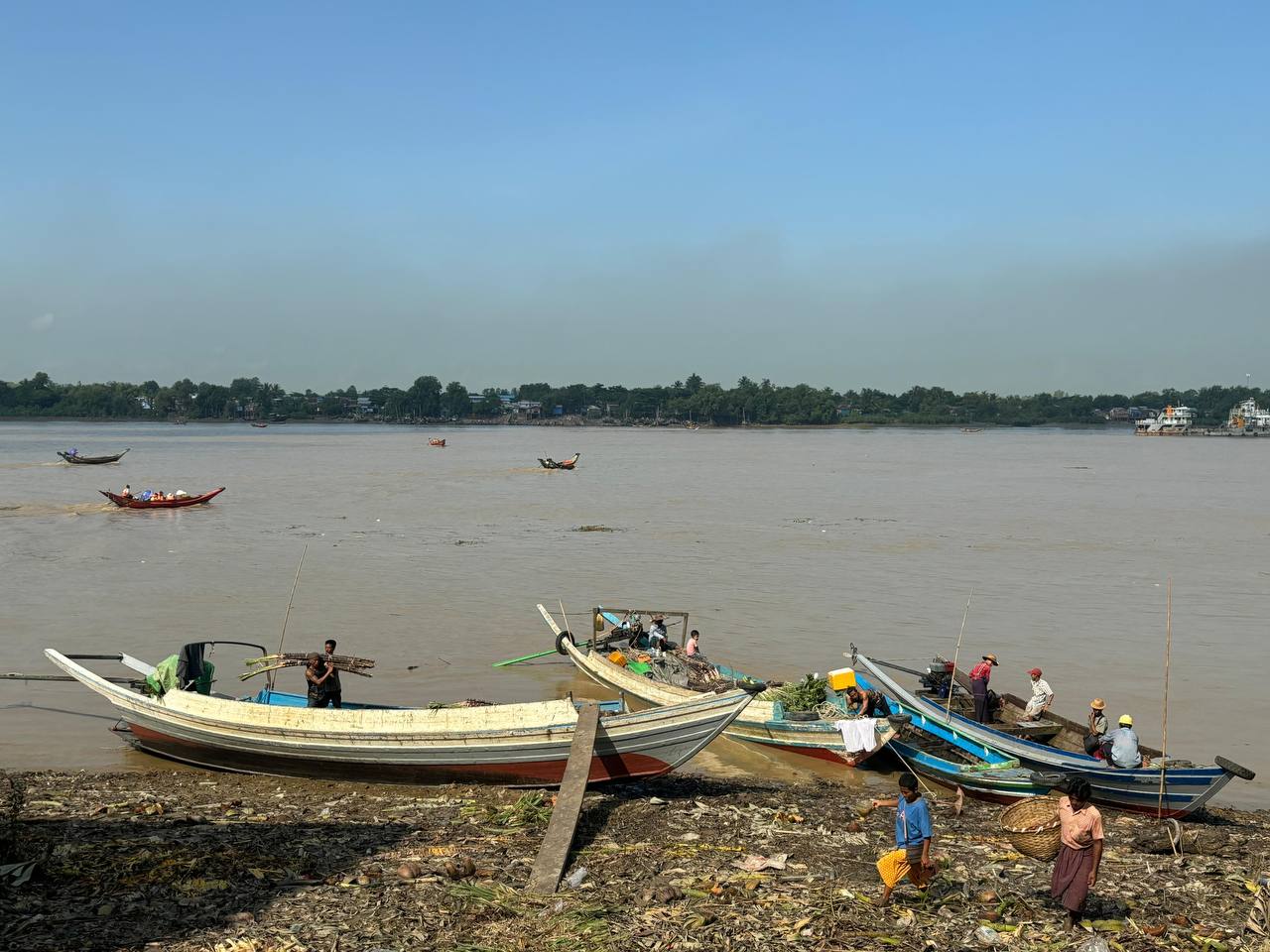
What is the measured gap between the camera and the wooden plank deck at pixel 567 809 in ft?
28.5

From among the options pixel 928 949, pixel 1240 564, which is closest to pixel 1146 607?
pixel 1240 564

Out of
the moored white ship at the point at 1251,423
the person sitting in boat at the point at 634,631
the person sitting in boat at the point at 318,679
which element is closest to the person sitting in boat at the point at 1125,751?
the person sitting in boat at the point at 634,631

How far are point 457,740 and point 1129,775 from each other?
666 cm

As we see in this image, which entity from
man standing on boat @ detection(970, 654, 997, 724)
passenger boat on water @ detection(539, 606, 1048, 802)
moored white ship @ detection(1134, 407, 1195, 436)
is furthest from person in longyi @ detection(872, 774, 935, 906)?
moored white ship @ detection(1134, 407, 1195, 436)

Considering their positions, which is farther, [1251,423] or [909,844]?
[1251,423]

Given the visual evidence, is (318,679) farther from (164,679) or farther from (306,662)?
(164,679)

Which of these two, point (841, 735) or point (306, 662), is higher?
point (306, 662)

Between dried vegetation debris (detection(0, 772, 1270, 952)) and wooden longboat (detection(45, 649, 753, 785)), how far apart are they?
0.27m

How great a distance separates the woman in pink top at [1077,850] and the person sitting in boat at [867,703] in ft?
14.2

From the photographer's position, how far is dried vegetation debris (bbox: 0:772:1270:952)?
784 cm

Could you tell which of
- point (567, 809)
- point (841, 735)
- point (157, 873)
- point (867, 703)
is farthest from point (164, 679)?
point (867, 703)

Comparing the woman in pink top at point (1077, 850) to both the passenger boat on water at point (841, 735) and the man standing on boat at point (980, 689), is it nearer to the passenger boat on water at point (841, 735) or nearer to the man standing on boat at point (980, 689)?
the passenger boat on water at point (841, 735)

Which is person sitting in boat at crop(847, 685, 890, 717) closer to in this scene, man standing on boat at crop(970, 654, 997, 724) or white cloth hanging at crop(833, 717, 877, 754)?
white cloth hanging at crop(833, 717, 877, 754)

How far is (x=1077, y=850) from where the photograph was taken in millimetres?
7754
